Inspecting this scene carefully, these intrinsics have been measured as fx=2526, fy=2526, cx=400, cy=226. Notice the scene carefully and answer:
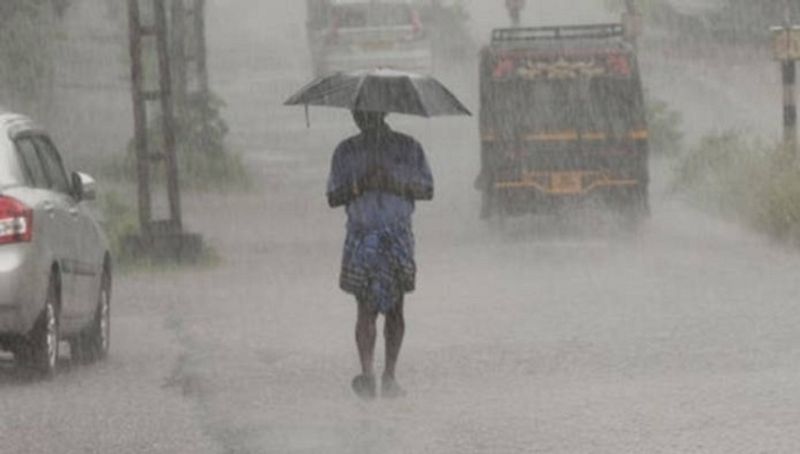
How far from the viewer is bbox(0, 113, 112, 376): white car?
15.1 m

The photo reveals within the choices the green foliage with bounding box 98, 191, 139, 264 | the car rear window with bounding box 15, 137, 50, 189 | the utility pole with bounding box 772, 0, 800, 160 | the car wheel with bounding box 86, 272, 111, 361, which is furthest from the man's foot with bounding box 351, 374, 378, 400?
the utility pole with bounding box 772, 0, 800, 160

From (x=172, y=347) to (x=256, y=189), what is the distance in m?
18.3

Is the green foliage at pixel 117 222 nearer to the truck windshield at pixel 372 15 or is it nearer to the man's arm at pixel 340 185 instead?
the man's arm at pixel 340 185

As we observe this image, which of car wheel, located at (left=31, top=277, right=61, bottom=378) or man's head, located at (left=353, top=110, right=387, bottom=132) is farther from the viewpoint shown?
car wheel, located at (left=31, top=277, right=61, bottom=378)

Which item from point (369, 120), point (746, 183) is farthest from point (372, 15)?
point (369, 120)

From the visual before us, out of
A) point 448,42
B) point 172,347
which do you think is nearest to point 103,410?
point 172,347

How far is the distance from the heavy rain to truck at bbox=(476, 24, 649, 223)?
0.09ft

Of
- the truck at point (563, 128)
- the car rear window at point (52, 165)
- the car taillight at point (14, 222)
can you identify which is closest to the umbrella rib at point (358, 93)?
the car taillight at point (14, 222)

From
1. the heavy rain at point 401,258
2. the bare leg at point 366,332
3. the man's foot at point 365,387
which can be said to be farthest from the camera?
the bare leg at point 366,332

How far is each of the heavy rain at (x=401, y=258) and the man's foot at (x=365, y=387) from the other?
20 mm

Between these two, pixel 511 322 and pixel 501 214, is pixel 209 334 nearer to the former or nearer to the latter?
pixel 511 322

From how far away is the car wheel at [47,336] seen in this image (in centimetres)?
1544

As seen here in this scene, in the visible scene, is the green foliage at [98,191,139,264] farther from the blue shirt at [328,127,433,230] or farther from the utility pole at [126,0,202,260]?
the blue shirt at [328,127,433,230]

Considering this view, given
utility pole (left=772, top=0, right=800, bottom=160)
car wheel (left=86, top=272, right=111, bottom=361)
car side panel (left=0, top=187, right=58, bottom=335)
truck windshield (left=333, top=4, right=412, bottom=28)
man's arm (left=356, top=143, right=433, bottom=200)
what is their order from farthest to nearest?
truck windshield (left=333, top=4, right=412, bottom=28) → utility pole (left=772, top=0, right=800, bottom=160) → car wheel (left=86, top=272, right=111, bottom=361) → car side panel (left=0, top=187, right=58, bottom=335) → man's arm (left=356, top=143, right=433, bottom=200)
